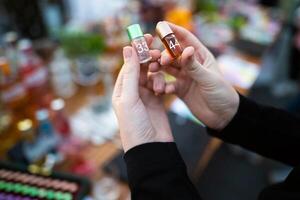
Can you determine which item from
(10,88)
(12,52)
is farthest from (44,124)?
(12,52)

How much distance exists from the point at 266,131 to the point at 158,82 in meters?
0.26

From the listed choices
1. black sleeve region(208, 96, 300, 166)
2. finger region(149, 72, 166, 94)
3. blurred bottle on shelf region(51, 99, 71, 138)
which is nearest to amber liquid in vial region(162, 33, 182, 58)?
finger region(149, 72, 166, 94)

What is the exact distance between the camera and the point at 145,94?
63 cm

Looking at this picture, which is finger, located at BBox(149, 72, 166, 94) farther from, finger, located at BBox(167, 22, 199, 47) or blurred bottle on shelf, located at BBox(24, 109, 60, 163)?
blurred bottle on shelf, located at BBox(24, 109, 60, 163)

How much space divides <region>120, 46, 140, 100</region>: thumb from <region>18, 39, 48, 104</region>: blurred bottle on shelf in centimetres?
48

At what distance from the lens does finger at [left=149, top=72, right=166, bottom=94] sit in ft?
2.01

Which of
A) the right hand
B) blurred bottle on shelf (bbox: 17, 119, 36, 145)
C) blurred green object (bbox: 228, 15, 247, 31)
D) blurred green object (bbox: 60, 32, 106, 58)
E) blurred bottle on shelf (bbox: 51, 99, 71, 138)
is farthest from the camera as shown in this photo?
blurred green object (bbox: 228, 15, 247, 31)

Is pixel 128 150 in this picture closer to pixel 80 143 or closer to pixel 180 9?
pixel 80 143

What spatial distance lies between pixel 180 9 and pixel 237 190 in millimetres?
896

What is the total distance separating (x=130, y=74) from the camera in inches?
20.7

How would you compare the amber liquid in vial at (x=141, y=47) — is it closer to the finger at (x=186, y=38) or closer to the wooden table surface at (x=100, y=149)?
the finger at (x=186, y=38)

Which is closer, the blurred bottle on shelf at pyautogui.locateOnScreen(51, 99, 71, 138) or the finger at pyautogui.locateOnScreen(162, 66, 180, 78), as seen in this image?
the finger at pyautogui.locateOnScreen(162, 66, 180, 78)

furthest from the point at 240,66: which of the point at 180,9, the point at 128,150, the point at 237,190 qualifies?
the point at 128,150

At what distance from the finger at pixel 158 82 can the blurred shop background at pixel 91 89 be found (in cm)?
26
